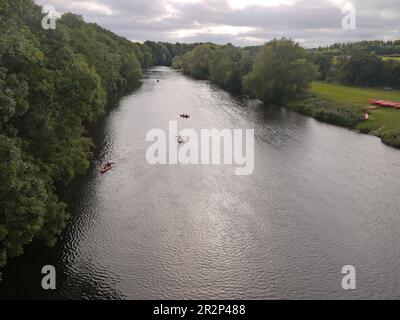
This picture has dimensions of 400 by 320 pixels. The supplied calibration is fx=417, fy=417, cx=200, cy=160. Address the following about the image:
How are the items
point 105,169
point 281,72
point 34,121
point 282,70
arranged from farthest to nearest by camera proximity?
point 281,72
point 282,70
point 105,169
point 34,121

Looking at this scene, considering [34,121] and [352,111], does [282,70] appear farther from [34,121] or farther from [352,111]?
[34,121]

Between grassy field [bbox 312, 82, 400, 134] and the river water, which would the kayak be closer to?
the river water

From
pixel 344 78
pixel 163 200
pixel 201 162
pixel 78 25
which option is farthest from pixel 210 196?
pixel 344 78

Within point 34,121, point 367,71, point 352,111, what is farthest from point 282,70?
point 34,121

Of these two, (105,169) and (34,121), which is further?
(105,169)

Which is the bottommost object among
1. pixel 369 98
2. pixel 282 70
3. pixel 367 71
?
pixel 369 98

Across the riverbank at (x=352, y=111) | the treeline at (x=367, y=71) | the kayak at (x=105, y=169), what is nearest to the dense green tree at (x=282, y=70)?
the riverbank at (x=352, y=111)

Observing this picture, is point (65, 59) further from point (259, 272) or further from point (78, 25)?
point (78, 25)
